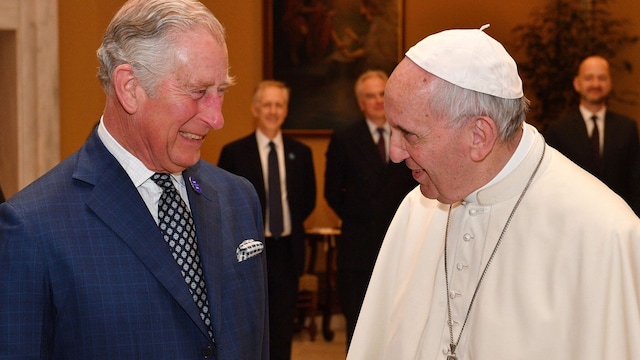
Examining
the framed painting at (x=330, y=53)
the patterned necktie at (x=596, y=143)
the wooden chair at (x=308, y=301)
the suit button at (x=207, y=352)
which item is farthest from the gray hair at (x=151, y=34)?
the framed painting at (x=330, y=53)

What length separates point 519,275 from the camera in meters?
2.59

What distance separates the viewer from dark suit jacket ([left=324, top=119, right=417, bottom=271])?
735 centimetres

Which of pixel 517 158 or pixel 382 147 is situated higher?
pixel 517 158

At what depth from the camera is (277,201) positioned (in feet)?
24.6

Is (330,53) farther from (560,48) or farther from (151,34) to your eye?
(151,34)

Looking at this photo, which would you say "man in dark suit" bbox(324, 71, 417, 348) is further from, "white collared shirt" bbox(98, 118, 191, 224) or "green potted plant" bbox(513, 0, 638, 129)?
"white collared shirt" bbox(98, 118, 191, 224)

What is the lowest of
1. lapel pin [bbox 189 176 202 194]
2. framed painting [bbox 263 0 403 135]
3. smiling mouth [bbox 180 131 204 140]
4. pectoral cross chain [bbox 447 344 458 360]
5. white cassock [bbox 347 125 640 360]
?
pectoral cross chain [bbox 447 344 458 360]

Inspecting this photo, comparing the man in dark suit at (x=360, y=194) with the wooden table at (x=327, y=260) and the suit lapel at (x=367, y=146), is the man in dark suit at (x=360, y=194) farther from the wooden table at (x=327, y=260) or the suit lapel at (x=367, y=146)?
the wooden table at (x=327, y=260)

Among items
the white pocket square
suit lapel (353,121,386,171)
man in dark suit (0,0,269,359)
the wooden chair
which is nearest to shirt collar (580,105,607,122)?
suit lapel (353,121,386,171)

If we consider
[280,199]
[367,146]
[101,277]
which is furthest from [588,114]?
[101,277]

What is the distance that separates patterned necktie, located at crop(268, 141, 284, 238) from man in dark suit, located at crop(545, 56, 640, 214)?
2406mm

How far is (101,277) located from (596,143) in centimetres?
669

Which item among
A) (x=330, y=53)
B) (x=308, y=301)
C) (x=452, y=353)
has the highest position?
(x=330, y=53)

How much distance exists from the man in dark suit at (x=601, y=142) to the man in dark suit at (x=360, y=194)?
1668 mm
